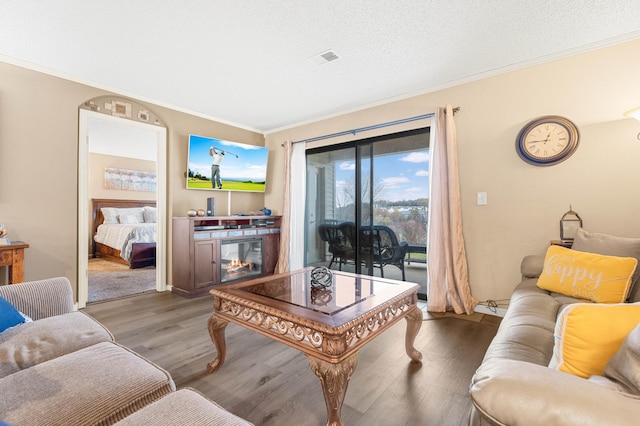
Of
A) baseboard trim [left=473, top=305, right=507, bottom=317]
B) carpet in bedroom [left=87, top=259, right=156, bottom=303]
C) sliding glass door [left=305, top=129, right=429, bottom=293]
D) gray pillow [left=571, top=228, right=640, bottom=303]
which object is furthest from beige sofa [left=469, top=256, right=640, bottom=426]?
carpet in bedroom [left=87, top=259, right=156, bottom=303]

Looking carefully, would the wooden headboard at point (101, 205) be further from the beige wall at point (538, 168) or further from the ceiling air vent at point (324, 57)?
the beige wall at point (538, 168)

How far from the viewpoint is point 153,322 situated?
2.70 metres

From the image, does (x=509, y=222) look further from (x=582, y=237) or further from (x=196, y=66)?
(x=196, y=66)

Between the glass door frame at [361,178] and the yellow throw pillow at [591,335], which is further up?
the glass door frame at [361,178]

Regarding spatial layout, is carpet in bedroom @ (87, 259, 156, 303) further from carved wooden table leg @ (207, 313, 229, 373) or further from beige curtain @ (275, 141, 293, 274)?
carved wooden table leg @ (207, 313, 229, 373)

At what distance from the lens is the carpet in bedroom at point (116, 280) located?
3.60m

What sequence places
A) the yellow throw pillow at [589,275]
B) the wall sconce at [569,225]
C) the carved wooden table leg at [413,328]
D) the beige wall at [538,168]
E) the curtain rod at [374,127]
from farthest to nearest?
the curtain rod at [374,127]
the wall sconce at [569,225]
the beige wall at [538,168]
the carved wooden table leg at [413,328]
the yellow throw pillow at [589,275]

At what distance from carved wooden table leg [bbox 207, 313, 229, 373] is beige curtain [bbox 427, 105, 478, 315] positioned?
2.12m

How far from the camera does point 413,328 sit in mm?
1961

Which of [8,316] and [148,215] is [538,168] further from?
[148,215]

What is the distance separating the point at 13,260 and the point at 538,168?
460 cm

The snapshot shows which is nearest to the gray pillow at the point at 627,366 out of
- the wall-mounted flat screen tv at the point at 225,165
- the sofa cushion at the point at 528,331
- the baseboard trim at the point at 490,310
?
the sofa cushion at the point at 528,331

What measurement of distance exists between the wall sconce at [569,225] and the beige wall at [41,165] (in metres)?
4.66

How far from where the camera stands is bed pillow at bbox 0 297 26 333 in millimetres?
1352
